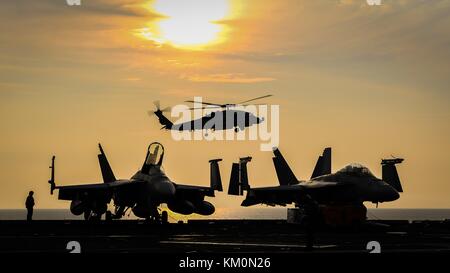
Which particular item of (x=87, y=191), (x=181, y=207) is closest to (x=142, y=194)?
(x=181, y=207)

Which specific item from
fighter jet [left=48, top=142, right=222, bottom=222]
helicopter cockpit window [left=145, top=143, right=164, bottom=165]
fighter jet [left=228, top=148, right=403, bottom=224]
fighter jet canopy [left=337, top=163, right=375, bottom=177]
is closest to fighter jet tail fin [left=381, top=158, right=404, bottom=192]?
fighter jet [left=228, top=148, right=403, bottom=224]

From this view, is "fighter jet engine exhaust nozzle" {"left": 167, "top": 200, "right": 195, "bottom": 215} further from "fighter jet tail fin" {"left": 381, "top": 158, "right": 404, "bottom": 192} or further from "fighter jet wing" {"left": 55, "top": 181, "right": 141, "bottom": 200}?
"fighter jet tail fin" {"left": 381, "top": 158, "right": 404, "bottom": 192}

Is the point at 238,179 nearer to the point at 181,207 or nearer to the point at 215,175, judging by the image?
the point at 215,175

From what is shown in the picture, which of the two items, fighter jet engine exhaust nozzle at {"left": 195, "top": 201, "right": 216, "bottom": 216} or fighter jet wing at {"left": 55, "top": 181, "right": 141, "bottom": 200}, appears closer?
fighter jet wing at {"left": 55, "top": 181, "right": 141, "bottom": 200}

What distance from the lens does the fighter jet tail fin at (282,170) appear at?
7038 cm

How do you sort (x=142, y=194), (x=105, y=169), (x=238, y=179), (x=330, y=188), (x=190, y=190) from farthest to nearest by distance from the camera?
(x=238, y=179) → (x=105, y=169) → (x=190, y=190) → (x=330, y=188) → (x=142, y=194)

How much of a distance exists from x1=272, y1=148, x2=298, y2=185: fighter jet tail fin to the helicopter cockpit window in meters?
26.1

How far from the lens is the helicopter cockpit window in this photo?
45.5m

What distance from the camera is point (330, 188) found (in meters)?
51.1

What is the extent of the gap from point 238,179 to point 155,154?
23.8 m

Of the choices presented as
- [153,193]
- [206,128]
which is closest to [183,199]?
[153,193]
